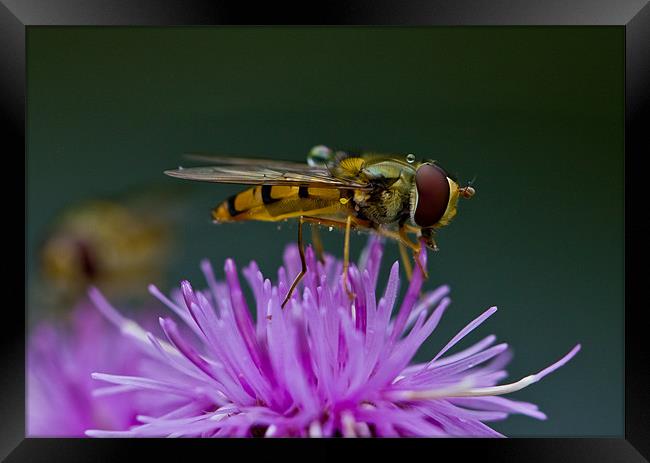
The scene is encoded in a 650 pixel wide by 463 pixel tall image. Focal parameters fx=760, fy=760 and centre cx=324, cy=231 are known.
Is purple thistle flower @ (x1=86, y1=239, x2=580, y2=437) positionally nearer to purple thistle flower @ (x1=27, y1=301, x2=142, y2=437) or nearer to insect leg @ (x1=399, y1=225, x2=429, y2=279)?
insect leg @ (x1=399, y1=225, x2=429, y2=279)

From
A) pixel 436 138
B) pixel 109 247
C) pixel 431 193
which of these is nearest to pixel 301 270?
pixel 431 193

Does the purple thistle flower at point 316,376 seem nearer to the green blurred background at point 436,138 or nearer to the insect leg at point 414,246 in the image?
the insect leg at point 414,246

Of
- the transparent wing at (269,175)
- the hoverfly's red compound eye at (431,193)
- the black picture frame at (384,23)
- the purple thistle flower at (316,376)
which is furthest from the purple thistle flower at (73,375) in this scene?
the hoverfly's red compound eye at (431,193)

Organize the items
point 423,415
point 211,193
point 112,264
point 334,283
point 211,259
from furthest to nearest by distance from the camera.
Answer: point 211,193
point 211,259
point 112,264
point 334,283
point 423,415

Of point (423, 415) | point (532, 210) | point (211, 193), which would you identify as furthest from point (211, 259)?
point (423, 415)

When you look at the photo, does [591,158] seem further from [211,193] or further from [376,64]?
[211,193]

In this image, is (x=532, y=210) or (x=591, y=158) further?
(x=532, y=210)

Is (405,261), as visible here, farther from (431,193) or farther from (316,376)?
(316,376)
